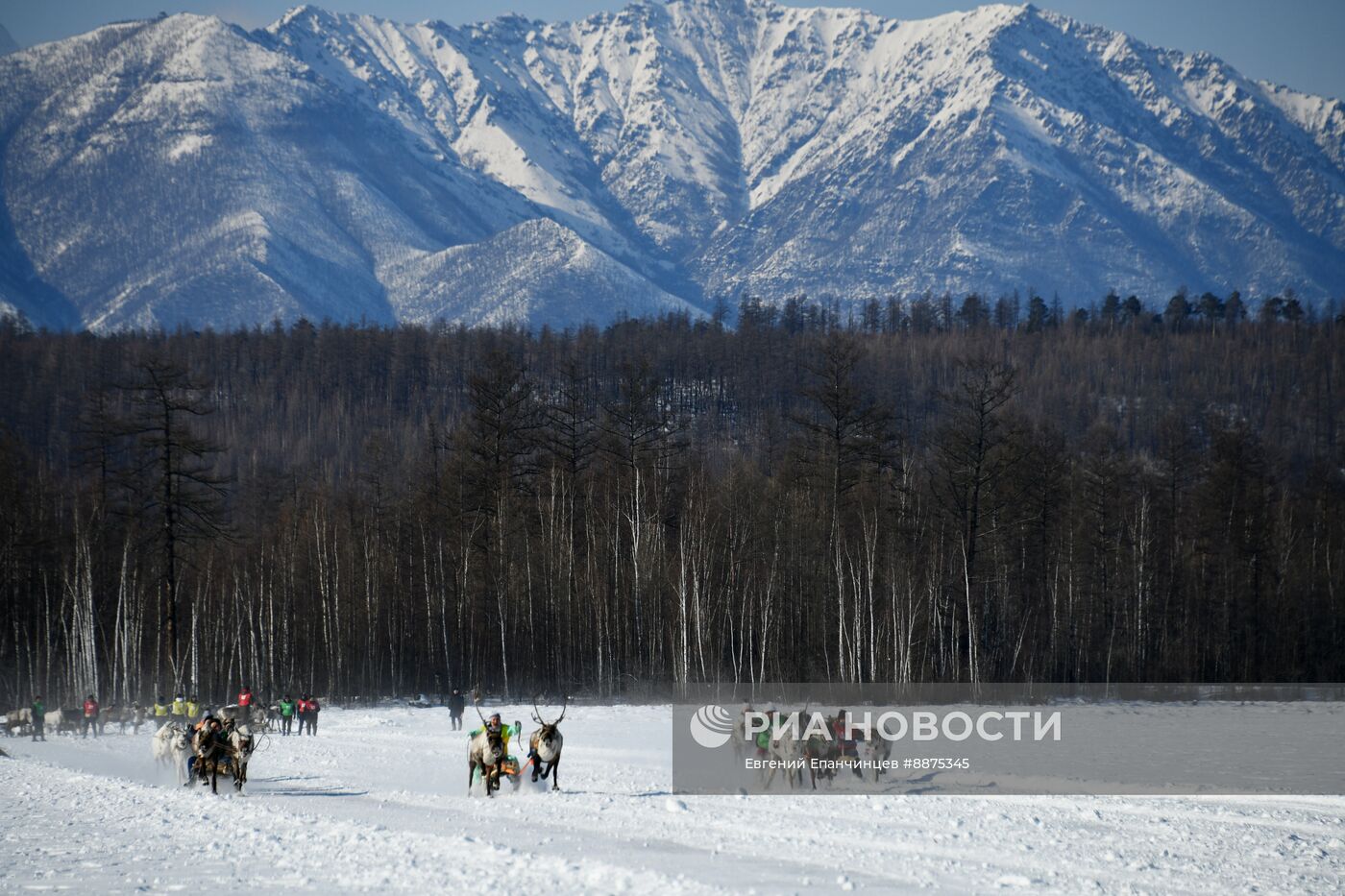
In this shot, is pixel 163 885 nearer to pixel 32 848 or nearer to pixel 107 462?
pixel 32 848

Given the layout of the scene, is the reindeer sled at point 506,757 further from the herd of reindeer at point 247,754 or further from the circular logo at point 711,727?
the circular logo at point 711,727

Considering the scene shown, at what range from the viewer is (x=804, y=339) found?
642 feet

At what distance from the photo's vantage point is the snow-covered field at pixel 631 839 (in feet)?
55.4

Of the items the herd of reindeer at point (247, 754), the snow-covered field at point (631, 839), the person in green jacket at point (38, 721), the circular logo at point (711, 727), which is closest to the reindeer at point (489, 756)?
the herd of reindeer at point (247, 754)

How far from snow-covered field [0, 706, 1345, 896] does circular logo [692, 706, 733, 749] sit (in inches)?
144

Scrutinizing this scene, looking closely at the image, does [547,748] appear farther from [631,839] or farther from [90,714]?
[90,714]

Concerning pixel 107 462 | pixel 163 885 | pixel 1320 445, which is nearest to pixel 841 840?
pixel 163 885

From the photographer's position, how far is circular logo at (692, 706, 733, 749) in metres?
32.4

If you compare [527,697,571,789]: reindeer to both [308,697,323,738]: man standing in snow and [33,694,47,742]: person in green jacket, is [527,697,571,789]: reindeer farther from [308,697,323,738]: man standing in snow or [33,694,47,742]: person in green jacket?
[33,694,47,742]: person in green jacket

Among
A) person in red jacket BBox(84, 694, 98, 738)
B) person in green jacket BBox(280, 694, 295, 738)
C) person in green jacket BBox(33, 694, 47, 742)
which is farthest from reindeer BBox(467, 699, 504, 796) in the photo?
person in red jacket BBox(84, 694, 98, 738)

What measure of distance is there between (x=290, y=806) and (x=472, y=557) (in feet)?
120

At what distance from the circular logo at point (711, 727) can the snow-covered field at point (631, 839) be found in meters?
3.66

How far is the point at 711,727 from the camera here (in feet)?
108

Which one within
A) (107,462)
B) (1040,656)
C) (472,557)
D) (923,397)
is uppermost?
(923,397)
